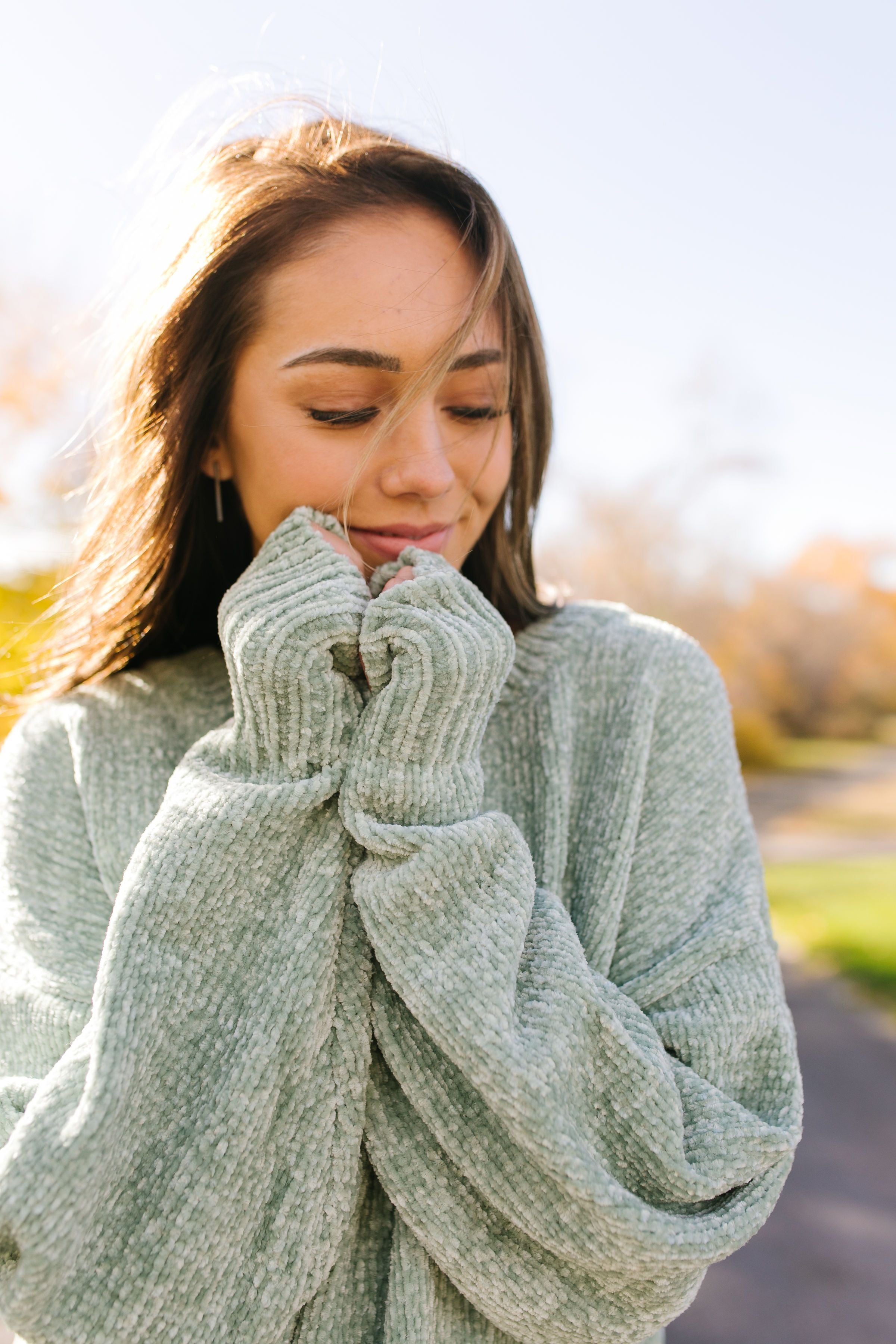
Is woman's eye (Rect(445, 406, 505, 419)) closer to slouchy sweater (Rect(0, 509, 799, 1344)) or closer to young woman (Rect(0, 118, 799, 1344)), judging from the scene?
young woman (Rect(0, 118, 799, 1344))

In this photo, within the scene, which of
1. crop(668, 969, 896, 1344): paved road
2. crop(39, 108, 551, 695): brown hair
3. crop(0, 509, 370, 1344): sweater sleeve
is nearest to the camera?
crop(0, 509, 370, 1344): sweater sleeve

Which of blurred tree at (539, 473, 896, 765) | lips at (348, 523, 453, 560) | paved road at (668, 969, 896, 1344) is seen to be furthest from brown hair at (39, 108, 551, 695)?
blurred tree at (539, 473, 896, 765)

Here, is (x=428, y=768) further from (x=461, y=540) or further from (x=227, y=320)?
(x=227, y=320)

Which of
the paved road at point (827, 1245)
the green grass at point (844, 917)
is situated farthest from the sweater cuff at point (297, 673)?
the green grass at point (844, 917)

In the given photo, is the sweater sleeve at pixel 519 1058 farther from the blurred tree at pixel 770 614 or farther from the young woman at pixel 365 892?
the blurred tree at pixel 770 614

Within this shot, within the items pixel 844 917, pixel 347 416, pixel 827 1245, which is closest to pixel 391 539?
pixel 347 416

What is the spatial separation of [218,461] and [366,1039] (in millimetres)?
952

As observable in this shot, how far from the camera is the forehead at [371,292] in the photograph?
1405 millimetres

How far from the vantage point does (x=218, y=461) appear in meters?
1.63

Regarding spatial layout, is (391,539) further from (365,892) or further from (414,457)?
(365,892)

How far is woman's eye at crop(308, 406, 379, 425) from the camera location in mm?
1431

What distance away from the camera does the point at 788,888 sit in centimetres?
862

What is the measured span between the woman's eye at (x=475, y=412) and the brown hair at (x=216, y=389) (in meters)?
0.09

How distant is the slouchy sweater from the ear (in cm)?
27
